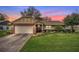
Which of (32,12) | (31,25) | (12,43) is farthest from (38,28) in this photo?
(12,43)

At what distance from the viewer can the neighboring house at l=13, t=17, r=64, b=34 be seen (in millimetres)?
3631

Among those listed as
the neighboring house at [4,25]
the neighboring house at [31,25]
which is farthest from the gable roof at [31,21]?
the neighboring house at [4,25]

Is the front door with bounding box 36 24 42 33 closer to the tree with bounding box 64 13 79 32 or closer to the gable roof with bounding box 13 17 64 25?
the gable roof with bounding box 13 17 64 25

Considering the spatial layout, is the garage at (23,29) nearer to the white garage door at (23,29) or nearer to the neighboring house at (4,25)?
the white garage door at (23,29)

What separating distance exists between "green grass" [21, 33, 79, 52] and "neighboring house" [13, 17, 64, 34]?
4.2 inches

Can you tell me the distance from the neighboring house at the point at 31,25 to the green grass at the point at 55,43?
11 cm

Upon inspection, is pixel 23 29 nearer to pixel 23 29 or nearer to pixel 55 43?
pixel 23 29

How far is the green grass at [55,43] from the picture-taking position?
3.59 m

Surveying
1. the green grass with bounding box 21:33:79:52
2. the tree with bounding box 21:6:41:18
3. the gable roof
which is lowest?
the green grass with bounding box 21:33:79:52

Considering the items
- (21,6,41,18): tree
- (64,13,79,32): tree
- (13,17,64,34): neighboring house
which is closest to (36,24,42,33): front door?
(13,17,64,34): neighboring house

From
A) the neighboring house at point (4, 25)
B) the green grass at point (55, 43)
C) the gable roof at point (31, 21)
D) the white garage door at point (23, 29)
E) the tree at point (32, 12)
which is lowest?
the green grass at point (55, 43)

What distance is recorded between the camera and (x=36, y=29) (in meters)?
3.65
